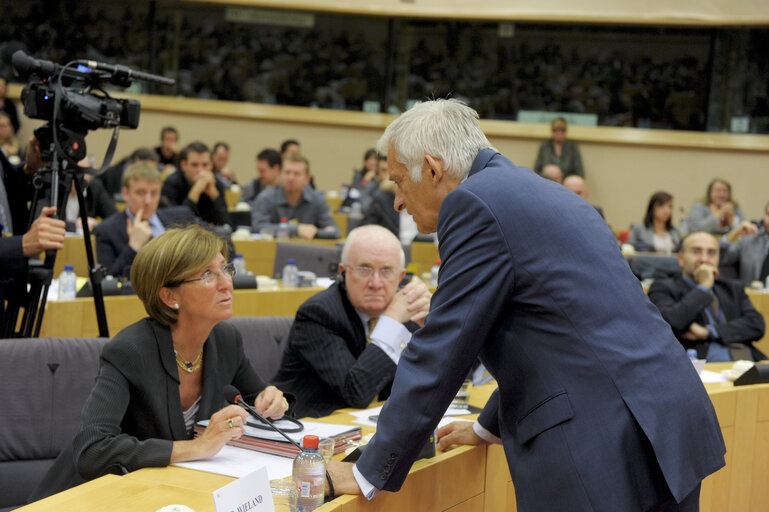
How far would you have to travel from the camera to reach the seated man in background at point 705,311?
4441 millimetres

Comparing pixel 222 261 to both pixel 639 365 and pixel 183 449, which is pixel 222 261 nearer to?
pixel 183 449

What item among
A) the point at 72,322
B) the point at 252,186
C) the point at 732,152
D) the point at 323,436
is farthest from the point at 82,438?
the point at 732,152

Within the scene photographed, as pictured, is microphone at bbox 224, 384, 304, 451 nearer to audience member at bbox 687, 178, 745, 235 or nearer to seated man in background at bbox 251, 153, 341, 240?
seated man in background at bbox 251, 153, 341, 240

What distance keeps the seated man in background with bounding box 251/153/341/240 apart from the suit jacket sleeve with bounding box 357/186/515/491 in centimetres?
535

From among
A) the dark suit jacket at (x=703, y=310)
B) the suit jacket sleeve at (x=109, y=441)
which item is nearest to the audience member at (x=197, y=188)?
the dark suit jacket at (x=703, y=310)

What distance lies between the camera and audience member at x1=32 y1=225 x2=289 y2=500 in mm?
1954

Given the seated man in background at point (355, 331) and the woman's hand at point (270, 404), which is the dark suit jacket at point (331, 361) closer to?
the seated man in background at point (355, 331)

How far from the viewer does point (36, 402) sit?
2498 millimetres

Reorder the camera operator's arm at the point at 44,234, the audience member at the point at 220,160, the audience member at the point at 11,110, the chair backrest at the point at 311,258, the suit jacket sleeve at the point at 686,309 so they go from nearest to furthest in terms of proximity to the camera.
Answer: the camera operator's arm at the point at 44,234, the suit jacket sleeve at the point at 686,309, the chair backrest at the point at 311,258, the audience member at the point at 220,160, the audience member at the point at 11,110

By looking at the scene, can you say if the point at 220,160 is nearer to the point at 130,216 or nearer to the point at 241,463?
the point at 130,216

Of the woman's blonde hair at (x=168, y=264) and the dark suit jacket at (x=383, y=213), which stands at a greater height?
the woman's blonde hair at (x=168, y=264)

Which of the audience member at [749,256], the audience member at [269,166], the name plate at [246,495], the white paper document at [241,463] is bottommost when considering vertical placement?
the audience member at [749,256]

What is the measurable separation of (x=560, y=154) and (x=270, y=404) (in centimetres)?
910

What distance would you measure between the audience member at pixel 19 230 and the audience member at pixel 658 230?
17.5 ft
